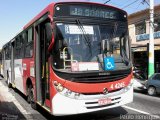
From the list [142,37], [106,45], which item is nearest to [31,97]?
[106,45]

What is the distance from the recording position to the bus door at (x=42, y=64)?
28.1ft

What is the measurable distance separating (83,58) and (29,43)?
3.32 meters

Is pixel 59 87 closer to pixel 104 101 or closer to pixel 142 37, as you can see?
pixel 104 101

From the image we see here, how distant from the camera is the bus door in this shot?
337 inches

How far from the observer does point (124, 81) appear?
8.45 metres

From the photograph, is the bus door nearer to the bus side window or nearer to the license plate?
the bus side window

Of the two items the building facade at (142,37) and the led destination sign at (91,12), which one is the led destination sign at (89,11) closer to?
the led destination sign at (91,12)

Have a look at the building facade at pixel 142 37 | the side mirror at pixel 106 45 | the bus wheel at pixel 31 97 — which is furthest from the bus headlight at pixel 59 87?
the building facade at pixel 142 37

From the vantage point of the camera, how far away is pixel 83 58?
7.84 meters

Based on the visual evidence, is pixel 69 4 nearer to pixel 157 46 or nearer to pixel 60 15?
pixel 60 15

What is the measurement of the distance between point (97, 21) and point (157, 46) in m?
17.9

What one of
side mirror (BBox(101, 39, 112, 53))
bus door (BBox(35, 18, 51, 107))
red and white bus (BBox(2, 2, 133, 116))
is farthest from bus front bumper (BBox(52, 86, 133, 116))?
side mirror (BBox(101, 39, 112, 53))

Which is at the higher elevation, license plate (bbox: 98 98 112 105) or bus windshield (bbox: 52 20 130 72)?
bus windshield (bbox: 52 20 130 72)

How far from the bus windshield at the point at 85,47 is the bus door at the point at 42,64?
0.83 meters
